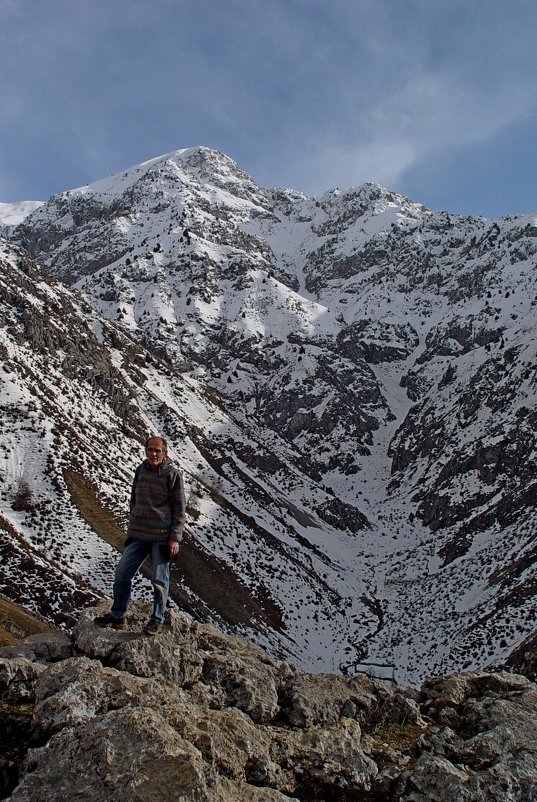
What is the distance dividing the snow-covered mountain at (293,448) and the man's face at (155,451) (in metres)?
A: 26.7

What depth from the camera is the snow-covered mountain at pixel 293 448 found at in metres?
43.8

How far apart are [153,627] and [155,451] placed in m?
2.74

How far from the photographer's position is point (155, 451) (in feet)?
28.7

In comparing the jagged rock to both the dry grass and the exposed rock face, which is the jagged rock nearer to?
the exposed rock face

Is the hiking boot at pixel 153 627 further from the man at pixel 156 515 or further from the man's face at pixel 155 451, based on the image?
the man's face at pixel 155 451

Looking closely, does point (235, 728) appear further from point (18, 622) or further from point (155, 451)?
point (18, 622)

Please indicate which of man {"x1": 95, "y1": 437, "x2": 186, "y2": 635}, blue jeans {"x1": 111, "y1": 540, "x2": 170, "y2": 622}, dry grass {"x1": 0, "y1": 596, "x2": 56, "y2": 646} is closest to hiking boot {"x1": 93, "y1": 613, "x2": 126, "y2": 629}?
blue jeans {"x1": 111, "y1": 540, "x2": 170, "y2": 622}

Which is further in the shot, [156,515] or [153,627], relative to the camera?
[156,515]

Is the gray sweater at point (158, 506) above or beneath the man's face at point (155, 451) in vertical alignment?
beneath

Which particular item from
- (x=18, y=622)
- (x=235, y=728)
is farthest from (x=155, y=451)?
(x=18, y=622)

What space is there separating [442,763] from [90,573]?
33677mm

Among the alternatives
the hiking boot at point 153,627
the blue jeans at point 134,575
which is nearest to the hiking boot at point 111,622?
the blue jeans at point 134,575

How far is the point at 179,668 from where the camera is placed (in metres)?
7.81

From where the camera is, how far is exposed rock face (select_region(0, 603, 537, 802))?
502 cm
